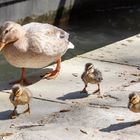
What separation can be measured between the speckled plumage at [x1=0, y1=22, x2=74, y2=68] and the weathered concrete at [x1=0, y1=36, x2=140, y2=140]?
0.26 metres

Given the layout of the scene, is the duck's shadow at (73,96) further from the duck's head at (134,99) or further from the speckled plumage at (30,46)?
the duck's head at (134,99)

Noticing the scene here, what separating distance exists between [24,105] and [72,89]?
77cm

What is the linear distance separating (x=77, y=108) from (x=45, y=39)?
1.58 metres

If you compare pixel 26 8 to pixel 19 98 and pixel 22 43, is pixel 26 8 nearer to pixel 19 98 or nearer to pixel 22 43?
pixel 22 43

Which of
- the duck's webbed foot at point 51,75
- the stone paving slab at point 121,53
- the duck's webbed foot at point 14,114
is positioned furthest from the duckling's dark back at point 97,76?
the stone paving slab at point 121,53

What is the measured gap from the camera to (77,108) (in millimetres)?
6363

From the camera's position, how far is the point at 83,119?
6.04 metres

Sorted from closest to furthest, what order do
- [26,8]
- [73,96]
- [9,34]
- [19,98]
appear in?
1. [19,98]
2. [73,96]
3. [9,34]
4. [26,8]

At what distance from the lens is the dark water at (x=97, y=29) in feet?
36.1

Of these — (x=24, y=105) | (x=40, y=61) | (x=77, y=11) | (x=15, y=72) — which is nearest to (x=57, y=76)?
(x=40, y=61)

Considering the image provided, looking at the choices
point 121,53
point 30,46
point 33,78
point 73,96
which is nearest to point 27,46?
point 30,46

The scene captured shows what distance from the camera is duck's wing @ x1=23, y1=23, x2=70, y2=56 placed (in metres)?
7.48

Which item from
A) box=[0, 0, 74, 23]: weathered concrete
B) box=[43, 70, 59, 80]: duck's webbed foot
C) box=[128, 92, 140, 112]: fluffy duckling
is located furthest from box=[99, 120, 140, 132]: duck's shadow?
box=[0, 0, 74, 23]: weathered concrete

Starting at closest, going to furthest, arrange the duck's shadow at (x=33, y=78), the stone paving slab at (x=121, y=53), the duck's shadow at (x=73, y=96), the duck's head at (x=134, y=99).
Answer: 1. the duck's head at (x=134, y=99)
2. the duck's shadow at (x=73, y=96)
3. the duck's shadow at (x=33, y=78)
4. the stone paving slab at (x=121, y=53)
